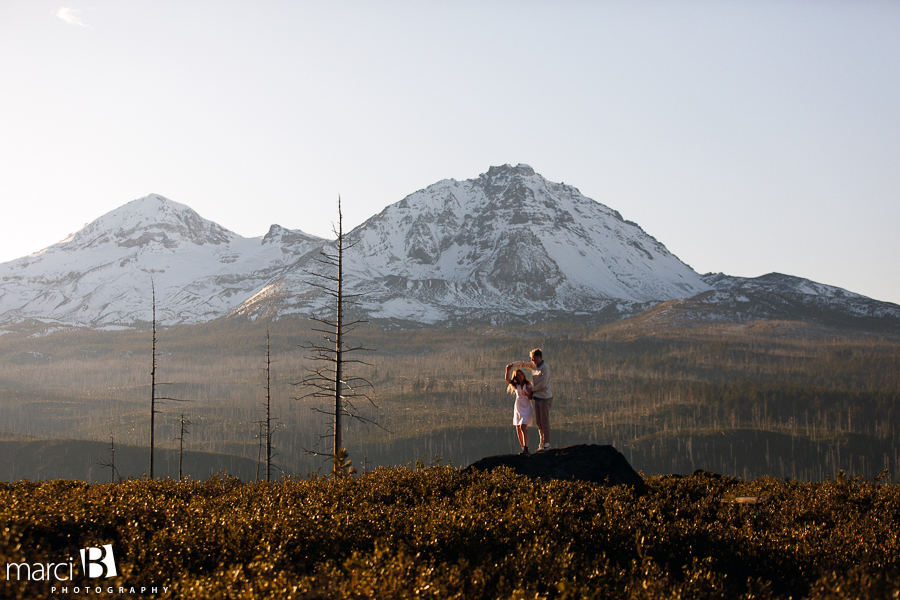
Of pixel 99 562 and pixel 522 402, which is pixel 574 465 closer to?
pixel 522 402

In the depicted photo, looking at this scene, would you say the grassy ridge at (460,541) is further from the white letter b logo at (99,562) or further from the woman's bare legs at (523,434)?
the woman's bare legs at (523,434)

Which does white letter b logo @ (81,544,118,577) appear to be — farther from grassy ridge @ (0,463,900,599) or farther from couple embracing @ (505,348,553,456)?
couple embracing @ (505,348,553,456)

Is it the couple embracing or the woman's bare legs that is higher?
the couple embracing

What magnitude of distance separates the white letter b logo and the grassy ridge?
0.29 m

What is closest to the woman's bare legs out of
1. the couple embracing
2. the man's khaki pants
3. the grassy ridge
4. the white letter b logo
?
the couple embracing

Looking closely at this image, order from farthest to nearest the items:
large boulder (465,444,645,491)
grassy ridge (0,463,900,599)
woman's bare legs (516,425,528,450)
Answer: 1. woman's bare legs (516,425,528,450)
2. large boulder (465,444,645,491)
3. grassy ridge (0,463,900,599)

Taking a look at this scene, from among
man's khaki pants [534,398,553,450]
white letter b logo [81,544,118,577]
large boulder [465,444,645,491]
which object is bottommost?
large boulder [465,444,645,491]

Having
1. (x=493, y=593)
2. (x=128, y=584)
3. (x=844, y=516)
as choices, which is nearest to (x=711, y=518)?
(x=844, y=516)

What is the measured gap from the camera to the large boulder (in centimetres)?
1819

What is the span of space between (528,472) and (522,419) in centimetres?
302

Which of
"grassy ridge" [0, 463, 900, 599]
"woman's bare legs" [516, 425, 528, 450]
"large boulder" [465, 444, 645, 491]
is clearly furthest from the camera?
"woman's bare legs" [516, 425, 528, 450]

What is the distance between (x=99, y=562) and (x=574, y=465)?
12.2 m

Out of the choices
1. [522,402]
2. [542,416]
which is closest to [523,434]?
[542,416]

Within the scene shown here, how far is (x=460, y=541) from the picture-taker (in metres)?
11.6
